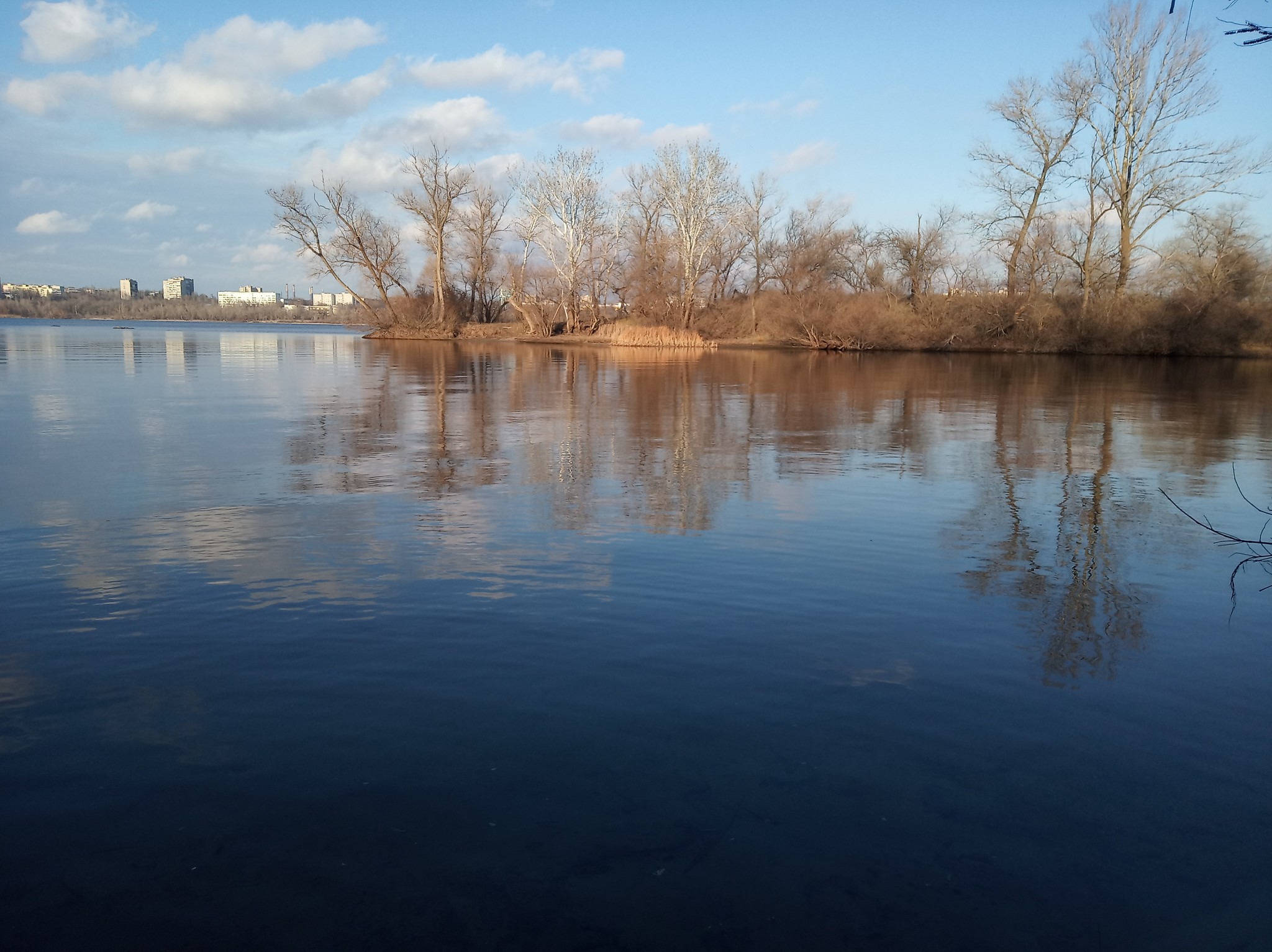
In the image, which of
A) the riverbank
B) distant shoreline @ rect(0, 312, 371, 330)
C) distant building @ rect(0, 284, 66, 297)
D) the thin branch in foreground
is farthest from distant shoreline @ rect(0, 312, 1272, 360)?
distant building @ rect(0, 284, 66, 297)

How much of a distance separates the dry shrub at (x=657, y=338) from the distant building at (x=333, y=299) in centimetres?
7279

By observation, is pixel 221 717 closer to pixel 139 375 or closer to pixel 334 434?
pixel 334 434

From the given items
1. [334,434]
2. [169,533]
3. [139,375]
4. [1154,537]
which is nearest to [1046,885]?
[1154,537]

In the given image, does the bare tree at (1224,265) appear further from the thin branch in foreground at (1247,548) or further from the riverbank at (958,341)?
the thin branch in foreground at (1247,548)

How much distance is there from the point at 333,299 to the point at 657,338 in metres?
116

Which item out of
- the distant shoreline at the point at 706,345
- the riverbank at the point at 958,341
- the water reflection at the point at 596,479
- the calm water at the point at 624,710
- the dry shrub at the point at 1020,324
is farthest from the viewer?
the distant shoreline at the point at 706,345

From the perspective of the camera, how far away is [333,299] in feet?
493

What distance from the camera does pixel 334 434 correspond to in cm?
1338

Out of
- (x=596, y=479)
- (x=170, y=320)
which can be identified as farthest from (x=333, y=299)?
(x=596, y=479)

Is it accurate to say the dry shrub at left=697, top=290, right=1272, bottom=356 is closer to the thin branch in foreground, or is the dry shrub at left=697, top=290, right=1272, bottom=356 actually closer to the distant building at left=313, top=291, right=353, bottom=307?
the thin branch in foreground

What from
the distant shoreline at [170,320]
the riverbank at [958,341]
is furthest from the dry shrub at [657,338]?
the distant shoreline at [170,320]

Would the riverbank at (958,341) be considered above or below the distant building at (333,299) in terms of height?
below

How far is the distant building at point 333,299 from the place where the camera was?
126250 millimetres

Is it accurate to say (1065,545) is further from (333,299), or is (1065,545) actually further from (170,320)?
(333,299)
